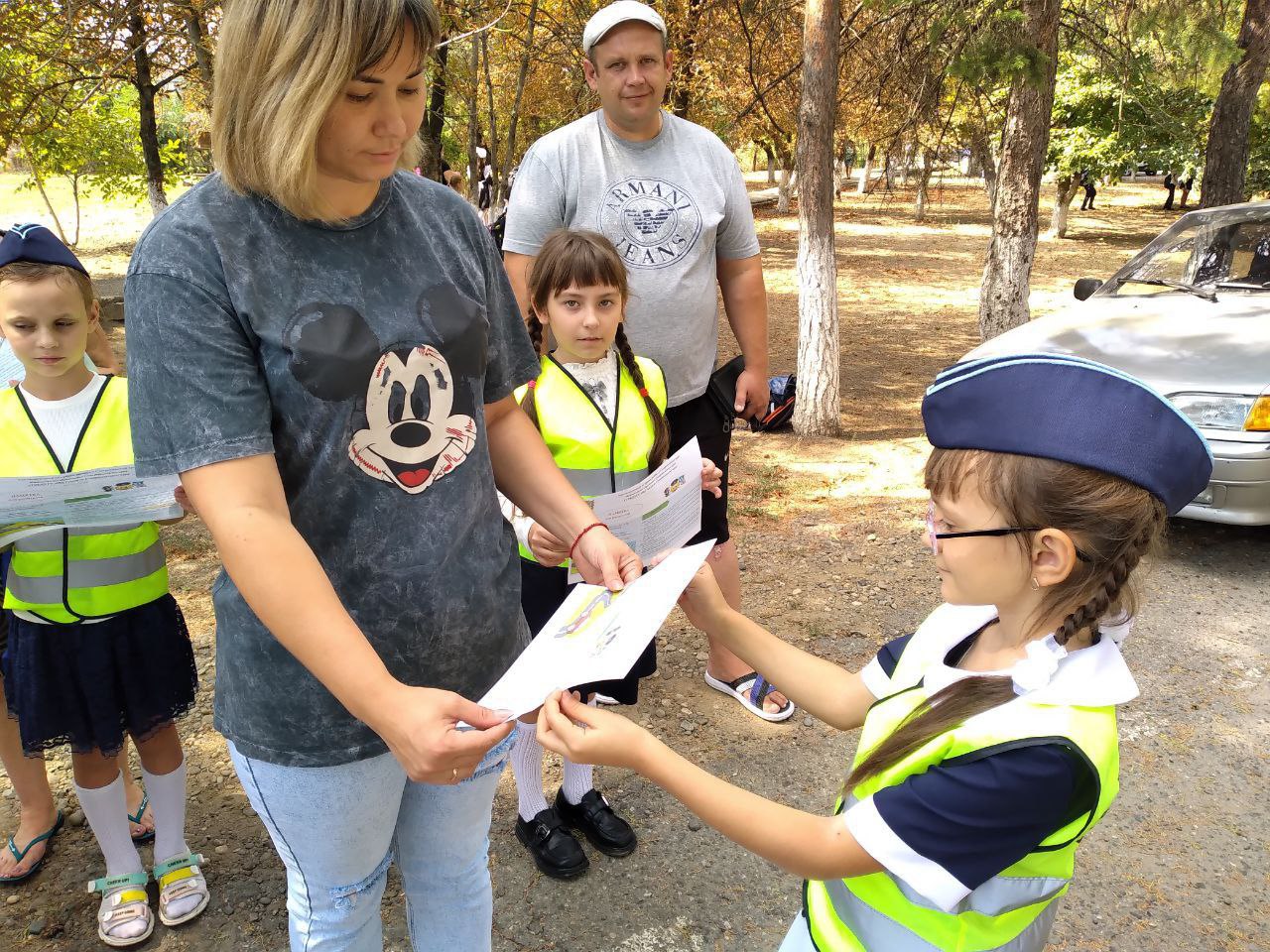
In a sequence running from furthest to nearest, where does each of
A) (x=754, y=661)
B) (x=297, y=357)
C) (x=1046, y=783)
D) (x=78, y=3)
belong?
(x=78, y=3)
(x=754, y=661)
(x=297, y=357)
(x=1046, y=783)

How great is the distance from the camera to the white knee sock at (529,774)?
2.90m

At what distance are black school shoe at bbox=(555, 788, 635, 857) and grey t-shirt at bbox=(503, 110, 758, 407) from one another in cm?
136

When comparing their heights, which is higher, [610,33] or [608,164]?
[610,33]

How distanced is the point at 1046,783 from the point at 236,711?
1217 mm

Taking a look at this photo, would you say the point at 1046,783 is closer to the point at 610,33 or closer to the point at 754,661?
the point at 754,661

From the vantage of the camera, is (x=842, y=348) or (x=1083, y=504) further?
(x=842, y=348)

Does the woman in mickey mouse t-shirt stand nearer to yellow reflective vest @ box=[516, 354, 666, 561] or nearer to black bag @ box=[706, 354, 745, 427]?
yellow reflective vest @ box=[516, 354, 666, 561]

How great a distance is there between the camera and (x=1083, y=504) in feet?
4.13

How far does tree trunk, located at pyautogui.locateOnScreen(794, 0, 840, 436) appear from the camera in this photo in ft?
21.5

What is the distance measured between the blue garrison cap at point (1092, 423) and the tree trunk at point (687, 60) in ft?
38.1

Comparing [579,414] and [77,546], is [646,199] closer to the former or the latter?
[579,414]

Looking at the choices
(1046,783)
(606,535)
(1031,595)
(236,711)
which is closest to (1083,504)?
(1031,595)

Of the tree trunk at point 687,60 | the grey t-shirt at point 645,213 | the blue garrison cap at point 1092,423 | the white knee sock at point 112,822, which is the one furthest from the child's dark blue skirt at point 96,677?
the tree trunk at point 687,60

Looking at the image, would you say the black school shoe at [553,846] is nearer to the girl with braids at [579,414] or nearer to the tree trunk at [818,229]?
the girl with braids at [579,414]
